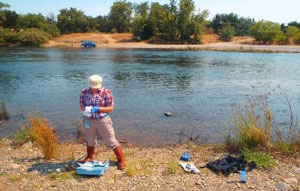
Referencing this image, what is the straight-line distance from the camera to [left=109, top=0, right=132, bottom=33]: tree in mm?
110625

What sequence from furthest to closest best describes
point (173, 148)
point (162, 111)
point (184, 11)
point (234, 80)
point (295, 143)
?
point (184, 11) → point (234, 80) → point (162, 111) → point (173, 148) → point (295, 143)

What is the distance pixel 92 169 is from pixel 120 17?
357ft

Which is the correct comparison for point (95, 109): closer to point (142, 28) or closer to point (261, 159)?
point (261, 159)

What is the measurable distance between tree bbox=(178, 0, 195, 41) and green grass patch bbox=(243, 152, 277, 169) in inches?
3592

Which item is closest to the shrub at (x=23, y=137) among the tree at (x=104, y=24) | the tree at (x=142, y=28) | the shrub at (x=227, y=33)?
the tree at (x=142, y=28)

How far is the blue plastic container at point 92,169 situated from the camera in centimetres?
634

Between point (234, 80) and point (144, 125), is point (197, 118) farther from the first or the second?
point (234, 80)

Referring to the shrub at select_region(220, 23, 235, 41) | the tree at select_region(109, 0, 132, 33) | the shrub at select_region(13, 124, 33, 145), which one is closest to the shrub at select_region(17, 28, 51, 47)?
the tree at select_region(109, 0, 132, 33)

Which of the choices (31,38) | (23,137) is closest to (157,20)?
(31,38)

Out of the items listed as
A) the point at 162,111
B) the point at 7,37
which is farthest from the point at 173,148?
the point at 7,37

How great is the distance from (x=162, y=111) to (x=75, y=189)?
942cm

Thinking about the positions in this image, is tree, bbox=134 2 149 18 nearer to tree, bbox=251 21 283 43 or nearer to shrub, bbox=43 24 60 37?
shrub, bbox=43 24 60 37

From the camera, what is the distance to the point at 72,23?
108m

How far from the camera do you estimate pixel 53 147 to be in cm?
755
